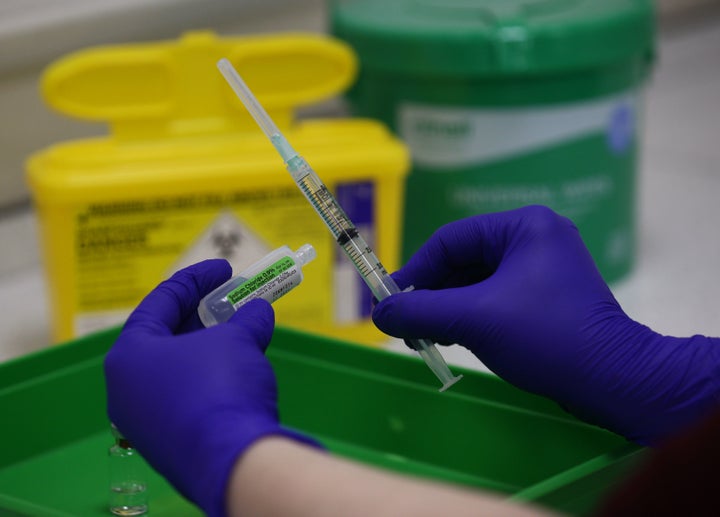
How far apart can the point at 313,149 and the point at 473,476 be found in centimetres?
28

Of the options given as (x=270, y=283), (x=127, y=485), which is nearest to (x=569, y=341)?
(x=270, y=283)

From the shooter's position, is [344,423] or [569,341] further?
[344,423]

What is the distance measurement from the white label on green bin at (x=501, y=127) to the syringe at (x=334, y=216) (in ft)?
0.84

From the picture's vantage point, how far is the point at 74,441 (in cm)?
71

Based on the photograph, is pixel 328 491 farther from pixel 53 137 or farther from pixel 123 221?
pixel 53 137

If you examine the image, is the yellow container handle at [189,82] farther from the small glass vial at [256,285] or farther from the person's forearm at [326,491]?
the person's forearm at [326,491]

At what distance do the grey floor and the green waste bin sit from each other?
7 centimetres

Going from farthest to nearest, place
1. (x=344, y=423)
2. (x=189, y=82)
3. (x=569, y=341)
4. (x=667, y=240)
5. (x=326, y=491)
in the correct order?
(x=667, y=240)
(x=189, y=82)
(x=344, y=423)
(x=569, y=341)
(x=326, y=491)

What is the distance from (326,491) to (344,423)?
0.96 ft

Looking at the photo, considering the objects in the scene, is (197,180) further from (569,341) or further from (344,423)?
(569,341)

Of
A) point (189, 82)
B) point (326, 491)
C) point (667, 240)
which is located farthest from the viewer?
point (667, 240)

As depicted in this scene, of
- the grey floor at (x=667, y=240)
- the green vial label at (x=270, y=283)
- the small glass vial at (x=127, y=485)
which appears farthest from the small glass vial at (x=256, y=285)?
the grey floor at (x=667, y=240)

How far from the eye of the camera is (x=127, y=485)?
638mm

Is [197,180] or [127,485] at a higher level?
[197,180]
